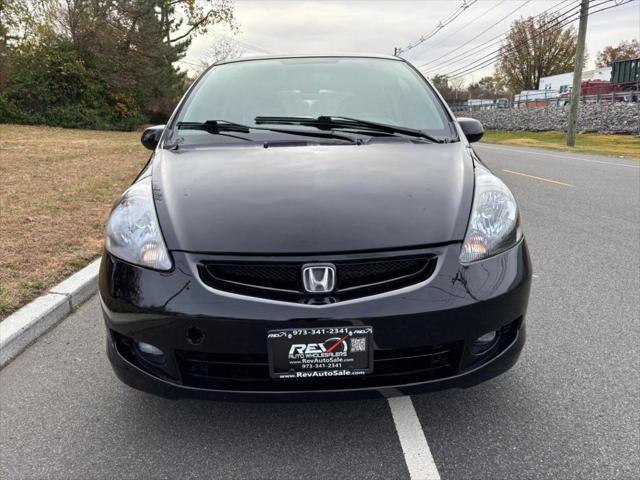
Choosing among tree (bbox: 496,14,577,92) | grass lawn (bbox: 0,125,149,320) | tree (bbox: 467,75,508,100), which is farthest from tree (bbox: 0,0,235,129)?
tree (bbox: 467,75,508,100)

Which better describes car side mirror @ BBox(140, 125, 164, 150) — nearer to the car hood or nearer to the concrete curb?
the car hood

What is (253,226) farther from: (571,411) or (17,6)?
(17,6)

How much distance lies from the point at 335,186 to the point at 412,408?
3.33 feet

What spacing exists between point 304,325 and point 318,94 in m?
1.87

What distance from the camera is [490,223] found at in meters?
2.14

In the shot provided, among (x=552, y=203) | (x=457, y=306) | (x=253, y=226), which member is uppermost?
(x=253, y=226)

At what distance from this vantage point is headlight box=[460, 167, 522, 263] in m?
2.03

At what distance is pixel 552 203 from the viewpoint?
7.09m

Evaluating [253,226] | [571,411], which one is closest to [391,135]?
[253,226]

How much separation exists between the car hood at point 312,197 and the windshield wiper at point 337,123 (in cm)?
28

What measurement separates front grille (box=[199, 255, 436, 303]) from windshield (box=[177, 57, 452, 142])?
1222 millimetres

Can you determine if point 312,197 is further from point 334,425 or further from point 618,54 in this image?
point 618,54

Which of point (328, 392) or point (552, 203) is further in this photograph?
point (552, 203)

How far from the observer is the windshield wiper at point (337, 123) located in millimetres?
2926
